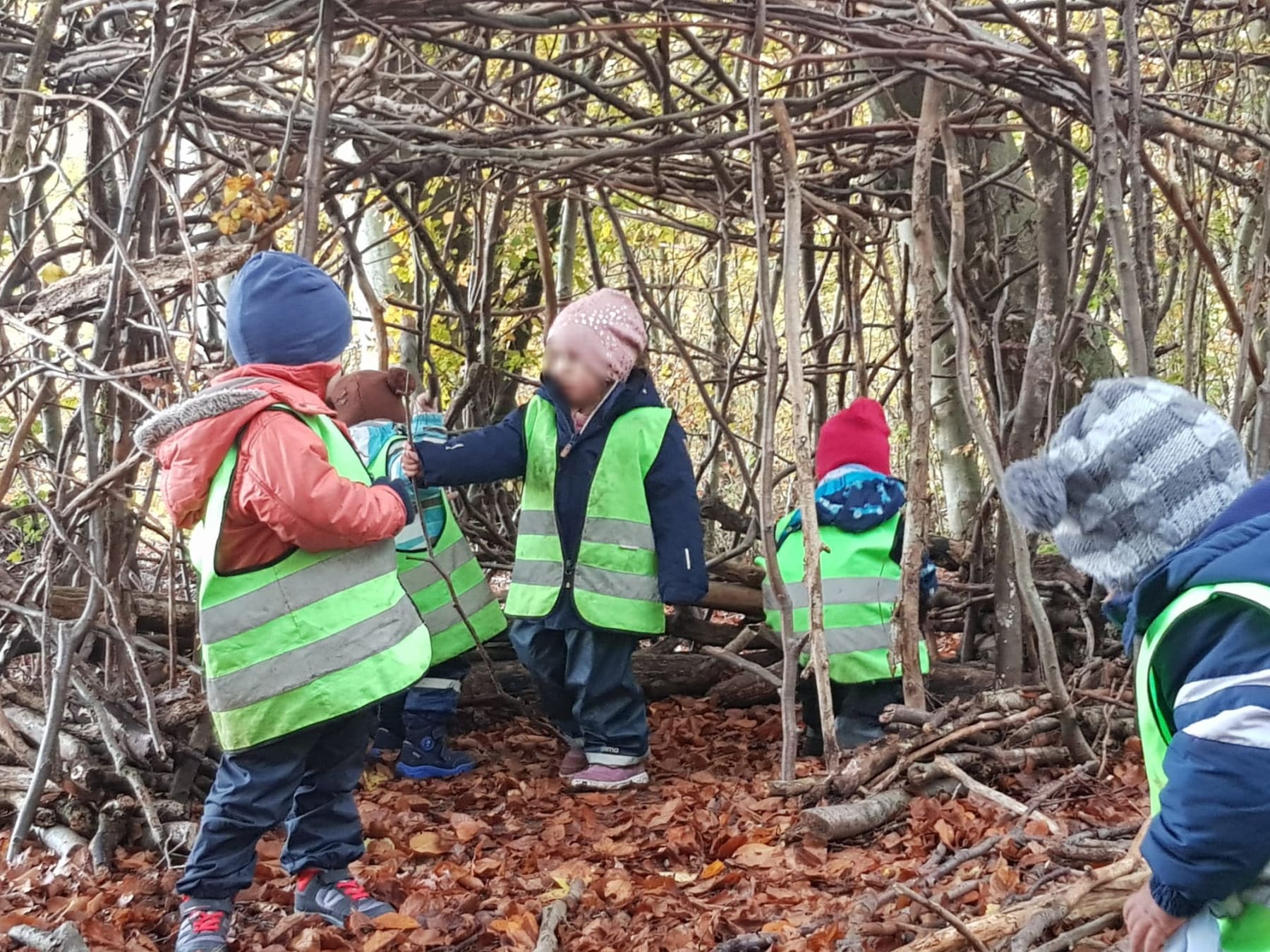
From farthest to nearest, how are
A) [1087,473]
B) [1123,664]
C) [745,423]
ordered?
1. [745,423]
2. [1123,664]
3. [1087,473]

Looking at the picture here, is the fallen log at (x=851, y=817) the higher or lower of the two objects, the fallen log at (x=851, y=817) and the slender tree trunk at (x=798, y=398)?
the lower

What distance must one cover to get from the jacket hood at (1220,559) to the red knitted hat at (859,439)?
266 centimetres

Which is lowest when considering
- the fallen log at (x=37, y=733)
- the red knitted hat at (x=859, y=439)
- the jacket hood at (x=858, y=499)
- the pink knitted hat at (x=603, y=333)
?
the fallen log at (x=37, y=733)

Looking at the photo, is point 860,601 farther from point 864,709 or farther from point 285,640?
point 285,640

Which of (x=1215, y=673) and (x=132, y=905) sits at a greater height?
→ (x=1215, y=673)

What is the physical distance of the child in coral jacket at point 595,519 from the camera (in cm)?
389

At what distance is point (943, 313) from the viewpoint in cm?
516

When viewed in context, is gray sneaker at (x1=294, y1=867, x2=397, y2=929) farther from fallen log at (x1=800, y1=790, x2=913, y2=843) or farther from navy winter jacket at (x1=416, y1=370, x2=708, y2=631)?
navy winter jacket at (x1=416, y1=370, x2=708, y2=631)

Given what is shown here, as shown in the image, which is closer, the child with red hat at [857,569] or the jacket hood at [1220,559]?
the jacket hood at [1220,559]

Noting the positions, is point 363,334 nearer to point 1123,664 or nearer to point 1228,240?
point 1123,664

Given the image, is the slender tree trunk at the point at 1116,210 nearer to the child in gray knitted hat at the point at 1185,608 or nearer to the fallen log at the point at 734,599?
the child in gray knitted hat at the point at 1185,608

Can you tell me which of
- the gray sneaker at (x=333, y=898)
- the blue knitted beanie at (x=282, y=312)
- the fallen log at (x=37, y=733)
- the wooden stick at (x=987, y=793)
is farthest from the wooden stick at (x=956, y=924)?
the fallen log at (x=37, y=733)

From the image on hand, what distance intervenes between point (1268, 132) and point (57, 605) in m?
4.31

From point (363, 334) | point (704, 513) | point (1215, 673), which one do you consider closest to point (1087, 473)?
point (1215, 673)
